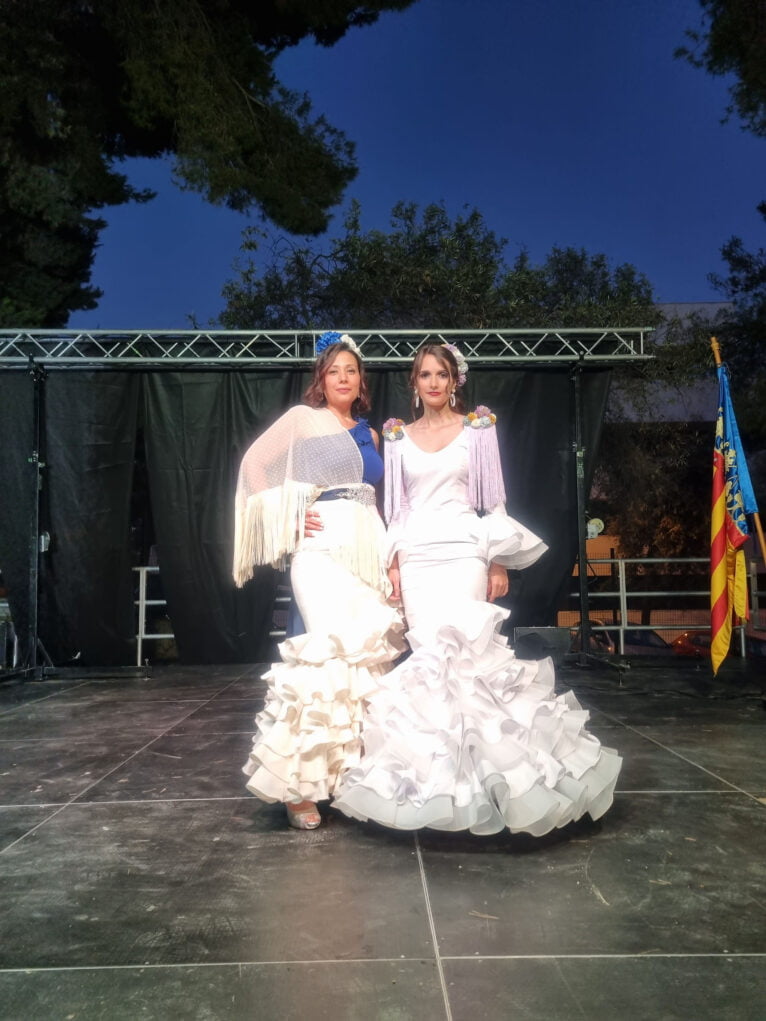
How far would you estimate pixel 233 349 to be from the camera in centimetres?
642

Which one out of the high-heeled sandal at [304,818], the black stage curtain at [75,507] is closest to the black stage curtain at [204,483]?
the black stage curtain at [75,507]

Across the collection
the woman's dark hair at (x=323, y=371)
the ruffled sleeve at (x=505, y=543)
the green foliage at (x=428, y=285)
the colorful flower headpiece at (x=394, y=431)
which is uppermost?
the green foliage at (x=428, y=285)

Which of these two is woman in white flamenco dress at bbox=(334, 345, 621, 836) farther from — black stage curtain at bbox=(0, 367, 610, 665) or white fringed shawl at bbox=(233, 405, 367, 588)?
black stage curtain at bbox=(0, 367, 610, 665)

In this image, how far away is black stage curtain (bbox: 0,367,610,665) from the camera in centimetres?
638

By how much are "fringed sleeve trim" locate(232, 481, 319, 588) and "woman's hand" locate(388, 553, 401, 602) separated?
303 mm

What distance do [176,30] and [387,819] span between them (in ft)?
26.5

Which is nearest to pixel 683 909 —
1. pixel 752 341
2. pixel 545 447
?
pixel 545 447

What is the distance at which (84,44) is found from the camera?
856cm

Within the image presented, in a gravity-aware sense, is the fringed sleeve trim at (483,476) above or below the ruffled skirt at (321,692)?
above

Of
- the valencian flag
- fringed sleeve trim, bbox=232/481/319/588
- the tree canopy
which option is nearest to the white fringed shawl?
fringed sleeve trim, bbox=232/481/319/588

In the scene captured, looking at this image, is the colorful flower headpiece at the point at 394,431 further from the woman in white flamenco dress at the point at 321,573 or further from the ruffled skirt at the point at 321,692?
the ruffled skirt at the point at 321,692

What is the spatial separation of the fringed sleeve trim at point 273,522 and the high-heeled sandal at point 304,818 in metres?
0.74

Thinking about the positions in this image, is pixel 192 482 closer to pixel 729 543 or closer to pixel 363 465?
pixel 729 543

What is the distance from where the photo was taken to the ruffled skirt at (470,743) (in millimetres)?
2059
